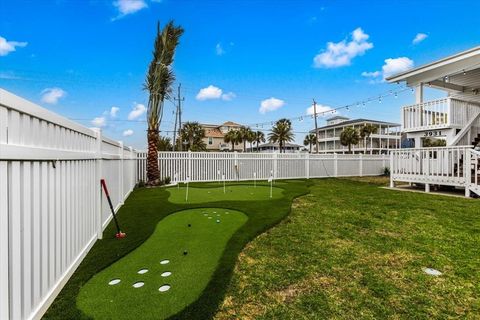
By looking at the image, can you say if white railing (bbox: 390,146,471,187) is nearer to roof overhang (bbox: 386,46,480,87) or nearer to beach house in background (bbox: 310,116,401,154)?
roof overhang (bbox: 386,46,480,87)

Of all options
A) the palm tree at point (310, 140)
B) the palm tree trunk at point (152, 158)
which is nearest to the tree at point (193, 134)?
the palm tree at point (310, 140)

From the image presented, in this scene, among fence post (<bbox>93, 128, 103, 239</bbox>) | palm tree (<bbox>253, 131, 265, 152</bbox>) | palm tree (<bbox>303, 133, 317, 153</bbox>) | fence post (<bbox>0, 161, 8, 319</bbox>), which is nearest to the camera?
fence post (<bbox>0, 161, 8, 319</bbox>)

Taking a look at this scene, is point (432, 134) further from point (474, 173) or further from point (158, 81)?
point (158, 81)

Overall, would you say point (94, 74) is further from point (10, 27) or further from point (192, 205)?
point (192, 205)

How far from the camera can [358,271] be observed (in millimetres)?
2840

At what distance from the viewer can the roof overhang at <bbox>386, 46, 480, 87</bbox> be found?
8781 mm

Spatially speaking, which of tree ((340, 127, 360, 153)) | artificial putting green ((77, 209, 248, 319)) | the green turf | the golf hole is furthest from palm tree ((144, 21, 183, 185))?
tree ((340, 127, 360, 153))

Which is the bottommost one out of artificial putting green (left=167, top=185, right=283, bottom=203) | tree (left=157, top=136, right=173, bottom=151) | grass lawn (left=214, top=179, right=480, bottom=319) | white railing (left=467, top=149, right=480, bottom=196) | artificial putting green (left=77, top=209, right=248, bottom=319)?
grass lawn (left=214, top=179, right=480, bottom=319)

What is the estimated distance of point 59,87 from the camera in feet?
67.5

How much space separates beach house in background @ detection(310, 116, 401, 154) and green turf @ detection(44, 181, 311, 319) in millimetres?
38538

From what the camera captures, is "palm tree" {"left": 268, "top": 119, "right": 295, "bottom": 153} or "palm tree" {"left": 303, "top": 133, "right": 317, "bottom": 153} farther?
"palm tree" {"left": 303, "top": 133, "right": 317, "bottom": 153}

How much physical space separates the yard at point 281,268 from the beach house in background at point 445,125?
4.16 meters

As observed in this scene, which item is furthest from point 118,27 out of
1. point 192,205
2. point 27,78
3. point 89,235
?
point 89,235

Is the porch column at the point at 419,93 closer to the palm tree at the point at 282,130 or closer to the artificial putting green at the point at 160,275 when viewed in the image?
the artificial putting green at the point at 160,275
